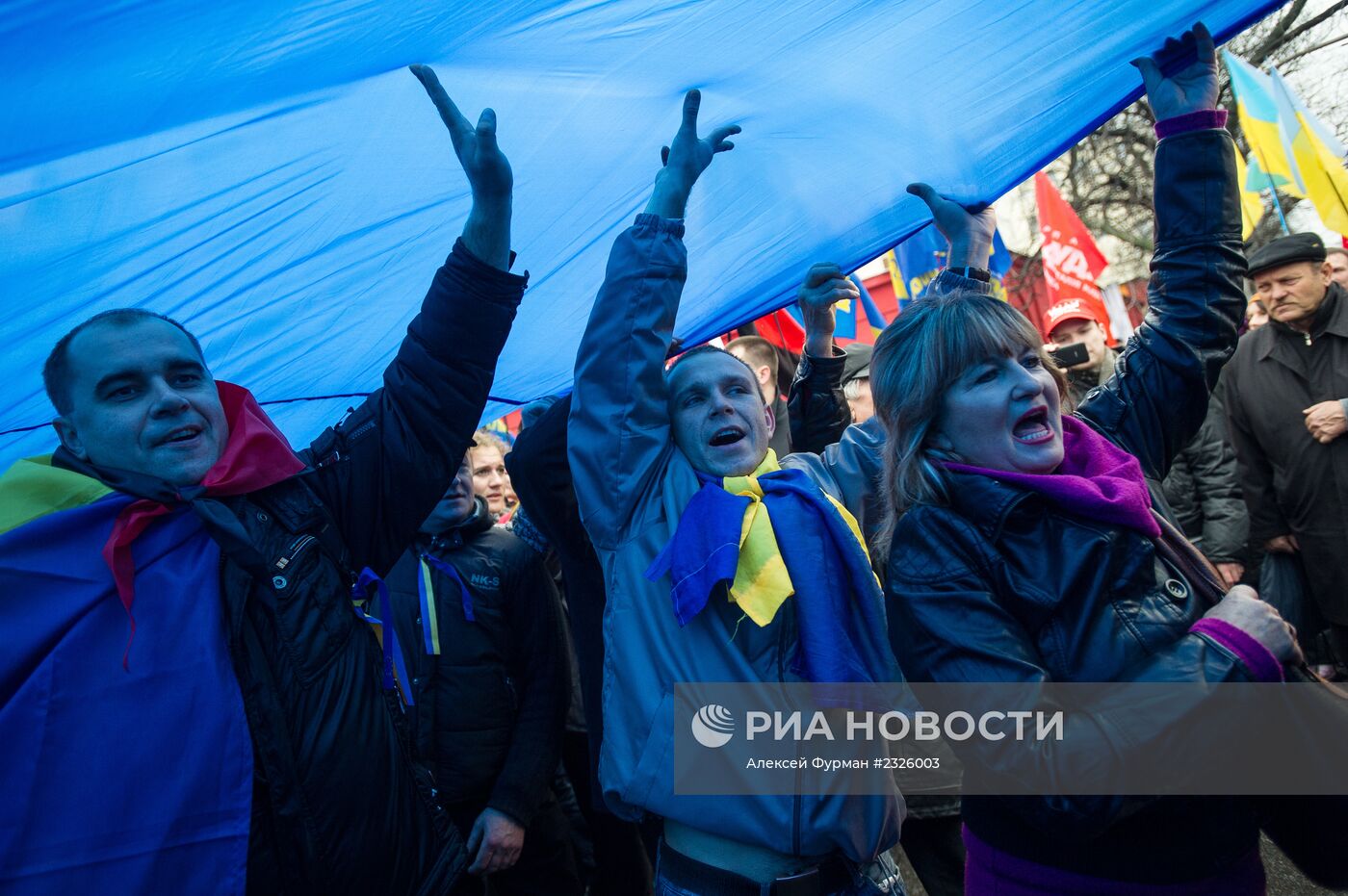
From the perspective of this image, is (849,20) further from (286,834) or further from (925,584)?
(286,834)

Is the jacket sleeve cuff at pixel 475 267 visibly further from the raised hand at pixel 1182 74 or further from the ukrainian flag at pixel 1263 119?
the ukrainian flag at pixel 1263 119

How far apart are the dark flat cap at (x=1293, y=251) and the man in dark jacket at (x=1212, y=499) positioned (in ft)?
2.46

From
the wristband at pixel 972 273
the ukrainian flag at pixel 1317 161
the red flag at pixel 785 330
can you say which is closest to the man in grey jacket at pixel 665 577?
the wristband at pixel 972 273

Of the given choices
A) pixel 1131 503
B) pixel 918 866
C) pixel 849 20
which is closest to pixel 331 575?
pixel 1131 503

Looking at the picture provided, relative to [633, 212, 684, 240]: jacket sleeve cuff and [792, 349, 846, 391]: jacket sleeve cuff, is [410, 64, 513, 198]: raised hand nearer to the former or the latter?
[633, 212, 684, 240]: jacket sleeve cuff

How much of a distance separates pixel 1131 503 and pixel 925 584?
1.25ft

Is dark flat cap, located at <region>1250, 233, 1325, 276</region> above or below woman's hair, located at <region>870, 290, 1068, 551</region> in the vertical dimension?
below

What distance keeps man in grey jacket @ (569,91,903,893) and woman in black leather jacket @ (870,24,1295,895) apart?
0.30 metres

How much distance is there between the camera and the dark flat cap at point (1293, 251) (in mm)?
3787

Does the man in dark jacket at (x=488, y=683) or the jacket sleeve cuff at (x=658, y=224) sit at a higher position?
the jacket sleeve cuff at (x=658, y=224)

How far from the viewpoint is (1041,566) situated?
1489 millimetres

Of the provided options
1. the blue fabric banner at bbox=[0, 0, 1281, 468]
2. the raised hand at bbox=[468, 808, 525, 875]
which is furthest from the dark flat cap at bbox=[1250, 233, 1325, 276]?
the raised hand at bbox=[468, 808, 525, 875]

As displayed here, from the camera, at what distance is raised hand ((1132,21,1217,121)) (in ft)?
6.18

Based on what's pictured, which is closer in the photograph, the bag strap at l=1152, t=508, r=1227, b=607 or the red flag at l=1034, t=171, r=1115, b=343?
the bag strap at l=1152, t=508, r=1227, b=607
